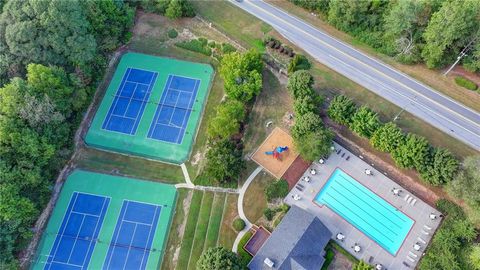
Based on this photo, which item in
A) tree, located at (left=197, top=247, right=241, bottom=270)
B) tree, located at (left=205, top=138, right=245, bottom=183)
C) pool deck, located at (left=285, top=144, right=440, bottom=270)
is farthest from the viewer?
tree, located at (left=205, top=138, right=245, bottom=183)

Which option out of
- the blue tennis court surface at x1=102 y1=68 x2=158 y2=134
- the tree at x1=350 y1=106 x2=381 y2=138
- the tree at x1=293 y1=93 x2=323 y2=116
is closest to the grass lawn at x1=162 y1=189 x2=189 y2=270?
the blue tennis court surface at x1=102 y1=68 x2=158 y2=134

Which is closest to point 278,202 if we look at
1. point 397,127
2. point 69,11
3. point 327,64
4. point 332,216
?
point 332,216

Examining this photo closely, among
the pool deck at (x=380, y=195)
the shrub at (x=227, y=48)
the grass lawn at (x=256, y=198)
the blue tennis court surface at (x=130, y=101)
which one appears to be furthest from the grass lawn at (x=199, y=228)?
the shrub at (x=227, y=48)

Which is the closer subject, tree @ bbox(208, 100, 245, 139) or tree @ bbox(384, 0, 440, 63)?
tree @ bbox(208, 100, 245, 139)

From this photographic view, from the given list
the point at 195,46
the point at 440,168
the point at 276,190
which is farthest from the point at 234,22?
the point at 440,168

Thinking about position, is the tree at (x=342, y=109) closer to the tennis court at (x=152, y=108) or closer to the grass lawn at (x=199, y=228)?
the grass lawn at (x=199, y=228)

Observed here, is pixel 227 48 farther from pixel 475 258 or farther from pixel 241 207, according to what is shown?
pixel 475 258

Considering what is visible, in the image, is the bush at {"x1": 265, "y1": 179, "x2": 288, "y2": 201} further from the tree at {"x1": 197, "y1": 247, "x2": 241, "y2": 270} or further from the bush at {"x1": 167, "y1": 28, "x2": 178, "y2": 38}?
the bush at {"x1": 167, "y1": 28, "x2": 178, "y2": 38}
